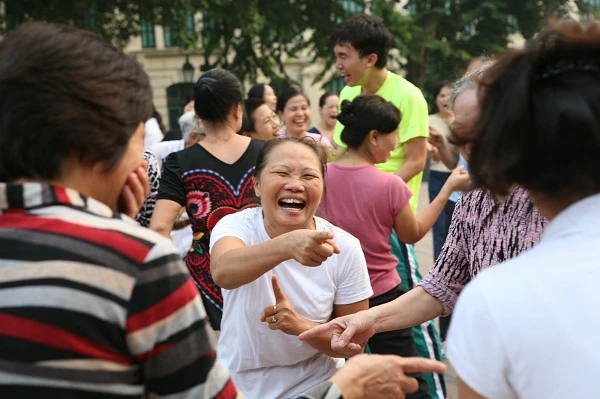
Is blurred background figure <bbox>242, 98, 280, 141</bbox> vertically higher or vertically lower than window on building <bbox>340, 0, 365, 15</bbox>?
higher

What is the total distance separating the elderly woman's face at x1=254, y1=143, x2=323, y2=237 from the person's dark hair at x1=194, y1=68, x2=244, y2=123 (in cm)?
130

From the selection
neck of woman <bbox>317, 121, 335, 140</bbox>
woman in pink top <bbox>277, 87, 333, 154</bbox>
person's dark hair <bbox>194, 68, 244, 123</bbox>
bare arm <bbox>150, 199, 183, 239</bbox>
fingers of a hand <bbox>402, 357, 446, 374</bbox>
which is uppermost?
person's dark hair <bbox>194, 68, 244, 123</bbox>

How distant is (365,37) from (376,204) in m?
1.69

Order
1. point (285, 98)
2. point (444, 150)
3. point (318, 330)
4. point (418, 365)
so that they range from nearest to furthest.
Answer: point (418, 365) < point (318, 330) < point (444, 150) < point (285, 98)

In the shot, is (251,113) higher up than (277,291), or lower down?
lower down

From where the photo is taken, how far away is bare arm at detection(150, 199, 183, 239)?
476cm

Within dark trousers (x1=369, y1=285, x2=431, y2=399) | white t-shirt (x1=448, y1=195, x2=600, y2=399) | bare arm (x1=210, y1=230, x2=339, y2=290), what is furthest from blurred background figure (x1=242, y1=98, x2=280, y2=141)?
white t-shirt (x1=448, y1=195, x2=600, y2=399)

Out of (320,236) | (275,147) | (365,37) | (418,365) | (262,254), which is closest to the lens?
(418,365)

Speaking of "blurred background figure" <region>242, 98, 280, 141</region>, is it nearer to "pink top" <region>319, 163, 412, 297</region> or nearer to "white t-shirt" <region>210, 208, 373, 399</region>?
"pink top" <region>319, 163, 412, 297</region>

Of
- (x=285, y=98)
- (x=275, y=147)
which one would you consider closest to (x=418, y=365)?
(x=275, y=147)

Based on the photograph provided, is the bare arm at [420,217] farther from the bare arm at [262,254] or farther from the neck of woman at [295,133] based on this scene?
the neck of woman at [295,133]

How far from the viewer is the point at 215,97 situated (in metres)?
4.96

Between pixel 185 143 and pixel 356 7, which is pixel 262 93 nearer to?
pixel 185 143

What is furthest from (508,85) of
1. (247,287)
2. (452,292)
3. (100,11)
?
(100,11)
